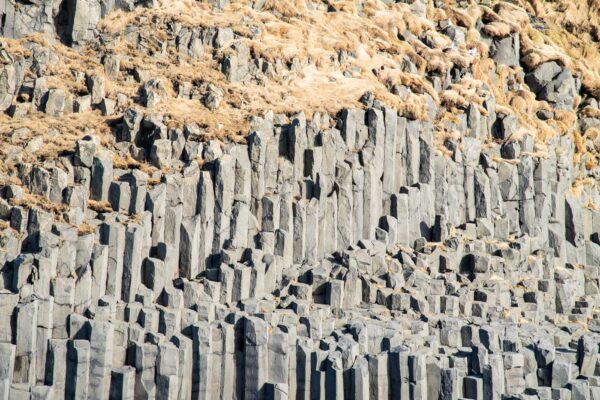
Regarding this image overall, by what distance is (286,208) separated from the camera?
21.5 m

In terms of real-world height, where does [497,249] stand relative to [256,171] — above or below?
below

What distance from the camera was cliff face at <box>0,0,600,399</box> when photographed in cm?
1806

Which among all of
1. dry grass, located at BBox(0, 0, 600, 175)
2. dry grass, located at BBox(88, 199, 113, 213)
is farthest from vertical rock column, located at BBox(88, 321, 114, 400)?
dry grass, located at BBox(0, 0, 600, 175)

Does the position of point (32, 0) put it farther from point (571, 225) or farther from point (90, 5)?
point (571, 225)

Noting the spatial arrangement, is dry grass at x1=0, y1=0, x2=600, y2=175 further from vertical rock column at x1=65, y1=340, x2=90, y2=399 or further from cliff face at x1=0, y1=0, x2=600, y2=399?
vertical rock column at x1=65, y1=340, x2=90, y2=399

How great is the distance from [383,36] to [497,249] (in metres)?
6.67

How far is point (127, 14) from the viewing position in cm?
2488

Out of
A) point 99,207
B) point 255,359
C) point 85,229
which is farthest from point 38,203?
point 255,359

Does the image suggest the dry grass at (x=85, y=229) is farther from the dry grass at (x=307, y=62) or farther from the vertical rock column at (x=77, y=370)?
the vertical rock column at (x=77, y=370)

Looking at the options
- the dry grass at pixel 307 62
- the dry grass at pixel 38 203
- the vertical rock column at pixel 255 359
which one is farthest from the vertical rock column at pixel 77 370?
the dry grass at pixel 307 62

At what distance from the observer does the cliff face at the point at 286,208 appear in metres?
18.1

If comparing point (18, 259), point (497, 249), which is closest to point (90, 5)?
point (18, 259)

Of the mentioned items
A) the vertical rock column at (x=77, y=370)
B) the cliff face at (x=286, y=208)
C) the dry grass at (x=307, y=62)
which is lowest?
the vertical rock column at (x=77, y=370)

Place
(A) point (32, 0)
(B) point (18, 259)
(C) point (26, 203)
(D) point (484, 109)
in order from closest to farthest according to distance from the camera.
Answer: (B) point (18, 259) → (C) point (26, 203) → (A) point (32, 0) → (D) point (484, 109)
